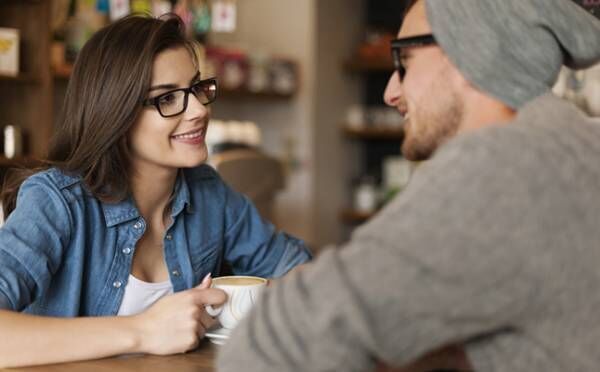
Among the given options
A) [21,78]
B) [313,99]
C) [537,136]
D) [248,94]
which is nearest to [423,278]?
[537,136]

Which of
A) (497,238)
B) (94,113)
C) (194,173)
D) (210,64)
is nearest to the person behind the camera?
(497,238)

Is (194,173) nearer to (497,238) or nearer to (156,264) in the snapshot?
(156,264)

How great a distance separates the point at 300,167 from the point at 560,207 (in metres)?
4.74

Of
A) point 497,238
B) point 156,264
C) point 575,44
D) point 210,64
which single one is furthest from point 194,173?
point 210,64

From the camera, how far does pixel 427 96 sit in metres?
1.19

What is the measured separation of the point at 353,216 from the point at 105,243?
419 cm

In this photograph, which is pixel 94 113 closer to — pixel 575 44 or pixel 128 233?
pixel 128 233

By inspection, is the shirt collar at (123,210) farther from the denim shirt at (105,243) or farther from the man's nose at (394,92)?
the man's nose at (394,92)

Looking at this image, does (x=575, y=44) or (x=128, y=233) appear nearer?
(x=575, y=44)

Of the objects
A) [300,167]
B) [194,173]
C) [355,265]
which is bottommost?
[300,167]

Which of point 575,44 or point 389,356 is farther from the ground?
point 575,44

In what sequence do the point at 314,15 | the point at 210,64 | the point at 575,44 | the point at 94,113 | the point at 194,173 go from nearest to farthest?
the point at 575,44 < the point at 94,113 < the point at 194,173 < the point at 210,64 < the point at 314,15

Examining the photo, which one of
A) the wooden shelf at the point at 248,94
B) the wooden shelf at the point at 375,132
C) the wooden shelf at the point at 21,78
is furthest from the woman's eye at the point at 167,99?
the wooden shelf at the point at 375,132

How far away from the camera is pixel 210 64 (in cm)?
484
